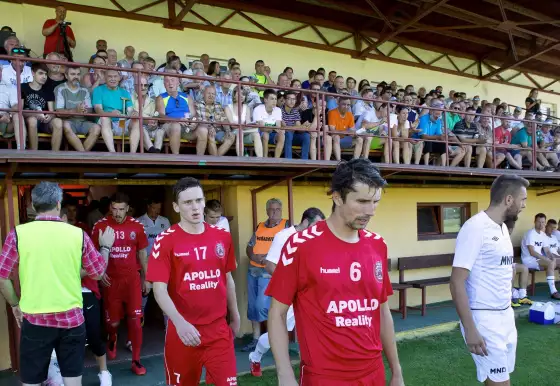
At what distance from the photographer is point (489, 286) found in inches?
152

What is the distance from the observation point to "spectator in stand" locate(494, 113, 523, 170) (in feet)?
35.6

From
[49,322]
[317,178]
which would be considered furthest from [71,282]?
[317,178]

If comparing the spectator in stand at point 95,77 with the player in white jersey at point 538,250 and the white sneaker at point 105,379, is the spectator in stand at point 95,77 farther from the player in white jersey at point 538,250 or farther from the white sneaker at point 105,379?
the player in white jersey at point 538,250

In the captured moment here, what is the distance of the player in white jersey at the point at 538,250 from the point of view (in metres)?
10.9

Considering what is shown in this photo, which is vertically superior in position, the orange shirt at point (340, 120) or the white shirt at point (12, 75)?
the white shirt at point (12, 75)

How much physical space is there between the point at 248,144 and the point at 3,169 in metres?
3.41

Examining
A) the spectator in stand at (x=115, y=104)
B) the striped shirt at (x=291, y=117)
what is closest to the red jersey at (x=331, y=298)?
the spectator in stand at (x=115, y=104)

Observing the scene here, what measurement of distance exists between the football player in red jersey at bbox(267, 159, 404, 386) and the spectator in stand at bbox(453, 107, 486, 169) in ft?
27.2

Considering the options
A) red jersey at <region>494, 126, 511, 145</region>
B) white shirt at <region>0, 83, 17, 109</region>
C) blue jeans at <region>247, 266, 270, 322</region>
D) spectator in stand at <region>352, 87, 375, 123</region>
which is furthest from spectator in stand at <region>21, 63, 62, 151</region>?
red jersey at <region>494, 126, 511, 145</region>

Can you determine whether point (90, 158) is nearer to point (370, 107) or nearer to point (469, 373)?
point (469, 373)

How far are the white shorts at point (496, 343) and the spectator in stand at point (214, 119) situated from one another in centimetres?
435

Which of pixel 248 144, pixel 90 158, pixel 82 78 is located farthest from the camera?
pixel 248 144

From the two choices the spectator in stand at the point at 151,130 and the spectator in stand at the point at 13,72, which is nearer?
the spectator in stand at the point at 13,72

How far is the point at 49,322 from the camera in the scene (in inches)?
152
